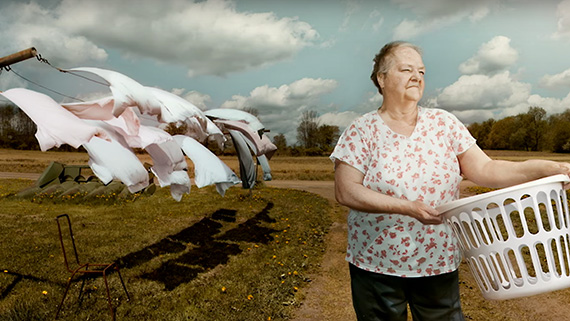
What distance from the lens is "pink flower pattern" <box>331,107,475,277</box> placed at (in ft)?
5.60

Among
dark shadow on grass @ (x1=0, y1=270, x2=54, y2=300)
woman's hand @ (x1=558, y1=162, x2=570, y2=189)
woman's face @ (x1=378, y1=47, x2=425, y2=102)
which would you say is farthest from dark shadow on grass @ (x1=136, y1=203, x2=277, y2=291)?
woman's hand @ (x1=558, y1=162, x2=570, y2=189)

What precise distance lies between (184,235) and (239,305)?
363cm

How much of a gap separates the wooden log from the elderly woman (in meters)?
1.72

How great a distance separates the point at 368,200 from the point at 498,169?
0.69m

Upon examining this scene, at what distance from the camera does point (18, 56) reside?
2.01m

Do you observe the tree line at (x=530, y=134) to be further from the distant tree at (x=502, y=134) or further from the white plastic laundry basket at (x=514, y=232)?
the white plastic laundry basket at (x=514, y=232)

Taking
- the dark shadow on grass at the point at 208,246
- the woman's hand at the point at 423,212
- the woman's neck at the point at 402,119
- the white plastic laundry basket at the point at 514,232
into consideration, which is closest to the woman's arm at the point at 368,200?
the woman's hand at the point at 423,212

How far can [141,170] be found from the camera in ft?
5.31

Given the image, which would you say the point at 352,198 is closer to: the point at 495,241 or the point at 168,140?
the point at 495,241

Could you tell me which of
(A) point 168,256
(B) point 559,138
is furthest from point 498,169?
(B) point 559,138

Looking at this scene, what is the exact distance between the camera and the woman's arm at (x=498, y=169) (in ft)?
5.60

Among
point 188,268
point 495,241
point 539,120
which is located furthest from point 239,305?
point 539,120

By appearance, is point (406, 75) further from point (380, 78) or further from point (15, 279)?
point (15, 279)

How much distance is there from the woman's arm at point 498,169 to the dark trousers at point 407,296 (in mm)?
500
